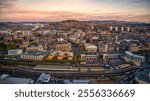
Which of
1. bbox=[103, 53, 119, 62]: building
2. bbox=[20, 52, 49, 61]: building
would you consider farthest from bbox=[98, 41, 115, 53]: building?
bbox=[20, 52, 49, 61]: building

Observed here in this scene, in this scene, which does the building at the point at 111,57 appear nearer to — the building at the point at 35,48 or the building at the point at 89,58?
the building at the point at 89,58

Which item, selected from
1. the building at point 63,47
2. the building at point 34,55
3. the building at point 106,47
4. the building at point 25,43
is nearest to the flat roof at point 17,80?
the building at point 34,55

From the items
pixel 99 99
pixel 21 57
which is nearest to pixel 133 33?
pixel 99 99

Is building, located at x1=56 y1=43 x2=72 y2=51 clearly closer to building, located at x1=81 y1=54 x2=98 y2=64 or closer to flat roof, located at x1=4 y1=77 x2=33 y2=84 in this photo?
building, located at x1=81 y1=54 x2=98 y2=64

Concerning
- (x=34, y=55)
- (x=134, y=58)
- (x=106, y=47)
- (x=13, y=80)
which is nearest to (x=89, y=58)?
(x=106, y=47)

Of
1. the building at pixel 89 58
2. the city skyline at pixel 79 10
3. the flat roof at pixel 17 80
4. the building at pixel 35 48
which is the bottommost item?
the flat roof at pixel 17 80

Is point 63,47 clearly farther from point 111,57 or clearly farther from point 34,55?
point 111,57
